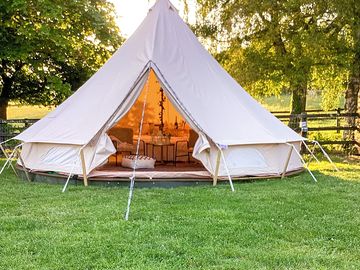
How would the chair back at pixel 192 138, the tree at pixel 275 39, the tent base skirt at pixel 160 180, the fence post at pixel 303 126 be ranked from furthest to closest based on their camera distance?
the tree at pixel 275 39 < the chair back at pixel 192 138 < the fence post at pixel 303 126 < the tent base skirt at pixel 160 180

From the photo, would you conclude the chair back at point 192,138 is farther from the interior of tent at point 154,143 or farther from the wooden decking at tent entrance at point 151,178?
the wooden decking at tent entrance at point 151,178

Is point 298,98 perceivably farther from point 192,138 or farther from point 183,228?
point 183,228

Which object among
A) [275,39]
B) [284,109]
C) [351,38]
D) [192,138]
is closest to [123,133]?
[192,138]

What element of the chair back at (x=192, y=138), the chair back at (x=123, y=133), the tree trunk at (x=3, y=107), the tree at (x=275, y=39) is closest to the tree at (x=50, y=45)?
the tree trunk at (x=3, y=107)

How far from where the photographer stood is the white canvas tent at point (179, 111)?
7.64 m

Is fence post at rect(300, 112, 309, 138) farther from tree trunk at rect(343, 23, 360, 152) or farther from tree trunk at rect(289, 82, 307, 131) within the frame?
tree trunk at rect(343, 23, 360, 152)

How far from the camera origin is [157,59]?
27.3ft

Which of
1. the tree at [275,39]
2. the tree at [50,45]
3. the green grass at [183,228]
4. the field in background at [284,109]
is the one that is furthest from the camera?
the field in background at [284,109]

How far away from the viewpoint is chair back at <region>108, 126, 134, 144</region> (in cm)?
1134

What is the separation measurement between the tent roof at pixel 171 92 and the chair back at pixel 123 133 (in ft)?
8.17

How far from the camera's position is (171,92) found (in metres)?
7.80

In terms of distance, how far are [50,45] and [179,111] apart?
8.54m

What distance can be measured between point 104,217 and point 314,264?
2.43 meters

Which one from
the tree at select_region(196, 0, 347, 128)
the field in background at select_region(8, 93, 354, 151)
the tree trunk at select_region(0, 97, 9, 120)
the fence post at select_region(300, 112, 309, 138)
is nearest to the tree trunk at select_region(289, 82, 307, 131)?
the tree at select_region(196, 0, 347, 128)
